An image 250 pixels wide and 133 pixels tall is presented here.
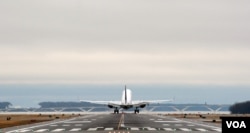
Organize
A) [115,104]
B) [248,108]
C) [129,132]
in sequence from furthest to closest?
[115,104] → [248,108] → [129,132]

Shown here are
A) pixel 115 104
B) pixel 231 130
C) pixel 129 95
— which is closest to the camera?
pixel 231 130

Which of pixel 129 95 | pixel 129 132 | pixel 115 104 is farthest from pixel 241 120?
pixel 129 95

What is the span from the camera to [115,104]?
6511 inches

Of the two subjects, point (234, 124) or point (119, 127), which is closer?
point (234, 124)

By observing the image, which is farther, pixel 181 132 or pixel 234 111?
pixel 234 111

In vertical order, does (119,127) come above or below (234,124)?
below

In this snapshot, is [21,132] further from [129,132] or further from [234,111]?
[234,111]

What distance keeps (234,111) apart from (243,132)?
10473 centimetres

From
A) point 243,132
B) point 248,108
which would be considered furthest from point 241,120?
point 248,108

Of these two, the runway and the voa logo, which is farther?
the runway

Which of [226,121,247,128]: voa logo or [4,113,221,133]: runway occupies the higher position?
[226,121,247,128]: voa logo

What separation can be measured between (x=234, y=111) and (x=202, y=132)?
247 ft

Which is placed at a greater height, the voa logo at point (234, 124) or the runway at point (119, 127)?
the voa logo at point (234, 124)

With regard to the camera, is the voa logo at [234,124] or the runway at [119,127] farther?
the runway at [119,127]
